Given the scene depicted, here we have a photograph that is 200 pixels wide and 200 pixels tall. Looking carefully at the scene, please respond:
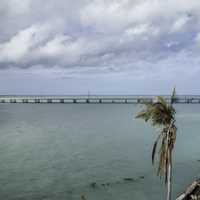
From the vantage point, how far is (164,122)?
15133mm

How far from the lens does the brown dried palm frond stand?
14641mm

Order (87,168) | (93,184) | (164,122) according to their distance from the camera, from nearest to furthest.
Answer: (164,122), (93,184), (87,168)

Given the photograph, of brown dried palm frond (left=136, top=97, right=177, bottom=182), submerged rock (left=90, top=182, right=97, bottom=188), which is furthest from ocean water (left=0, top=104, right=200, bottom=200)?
brown dried palm frond (left=136, top=97, right=177, bottom=182)

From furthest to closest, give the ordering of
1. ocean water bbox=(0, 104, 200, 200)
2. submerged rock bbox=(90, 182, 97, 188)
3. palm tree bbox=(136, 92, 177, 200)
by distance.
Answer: submerged rock bbox=(90, 182, 97, 188) → ocean water bbox=(0, 104, 200, 200) → palm tree bbox=(136, 92, 177, 200)

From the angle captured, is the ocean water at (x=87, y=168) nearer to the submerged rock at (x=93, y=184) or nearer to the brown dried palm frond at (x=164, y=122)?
the submerged rock at (x=93, y=184)

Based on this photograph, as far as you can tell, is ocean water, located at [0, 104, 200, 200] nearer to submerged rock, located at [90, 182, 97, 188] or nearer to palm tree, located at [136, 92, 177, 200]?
submerged rock, located at [90, 182, 97, 188]

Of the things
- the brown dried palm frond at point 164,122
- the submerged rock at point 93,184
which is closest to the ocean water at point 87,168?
the submerged rock at point 93,184

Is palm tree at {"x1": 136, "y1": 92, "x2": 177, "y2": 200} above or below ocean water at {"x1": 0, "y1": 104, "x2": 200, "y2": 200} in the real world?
above

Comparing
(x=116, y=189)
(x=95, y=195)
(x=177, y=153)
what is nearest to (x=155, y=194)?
(x=116, y=189)

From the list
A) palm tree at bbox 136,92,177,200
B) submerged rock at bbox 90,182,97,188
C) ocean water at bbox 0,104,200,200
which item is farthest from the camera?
submerged rock at bbox 90,182,97,188

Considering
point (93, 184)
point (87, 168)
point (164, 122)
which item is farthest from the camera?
point (87, 168)

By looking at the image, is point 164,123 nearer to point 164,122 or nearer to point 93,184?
point 164,122

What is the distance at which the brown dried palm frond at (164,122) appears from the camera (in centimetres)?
1464

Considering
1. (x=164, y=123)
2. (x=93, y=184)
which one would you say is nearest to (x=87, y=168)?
(x=93, y=184)
